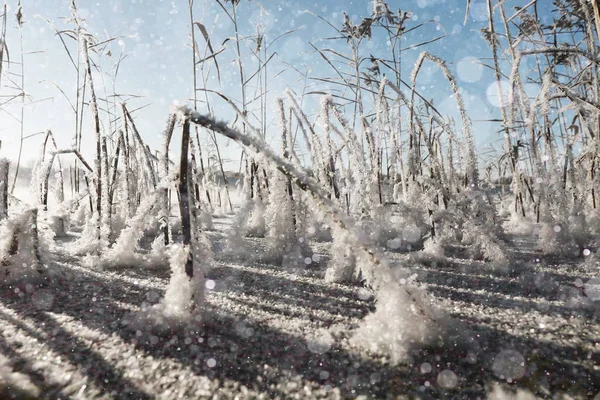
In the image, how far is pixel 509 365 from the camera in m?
0.87

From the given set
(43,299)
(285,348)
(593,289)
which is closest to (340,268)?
(285,348)

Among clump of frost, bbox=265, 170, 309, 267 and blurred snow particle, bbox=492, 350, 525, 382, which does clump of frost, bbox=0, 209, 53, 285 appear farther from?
blurred snow particle, bbox=492, 350, 525, 382

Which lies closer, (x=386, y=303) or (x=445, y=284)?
(x=386, y=303)

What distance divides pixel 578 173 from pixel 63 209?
3.81m

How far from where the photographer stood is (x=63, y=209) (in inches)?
88.6

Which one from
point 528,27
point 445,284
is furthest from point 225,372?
point 528,27

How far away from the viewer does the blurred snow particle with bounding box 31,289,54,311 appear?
1271 mm

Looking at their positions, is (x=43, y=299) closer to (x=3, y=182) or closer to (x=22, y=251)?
(x=22, y=251)

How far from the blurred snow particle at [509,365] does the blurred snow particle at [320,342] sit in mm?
427

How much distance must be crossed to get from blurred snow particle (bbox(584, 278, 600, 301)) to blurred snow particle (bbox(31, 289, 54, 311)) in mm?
2001

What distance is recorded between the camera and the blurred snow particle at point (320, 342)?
98 centimetres

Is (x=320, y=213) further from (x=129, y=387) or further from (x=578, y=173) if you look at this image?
(x=578, y=173)

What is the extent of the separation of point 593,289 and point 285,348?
1.26 metres

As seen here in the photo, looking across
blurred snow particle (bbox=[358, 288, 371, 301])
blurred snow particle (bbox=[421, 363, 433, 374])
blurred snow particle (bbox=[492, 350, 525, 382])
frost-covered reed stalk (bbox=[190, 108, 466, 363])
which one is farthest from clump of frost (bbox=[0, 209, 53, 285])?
blurred snow particle (bbox=[492, 350, 525, 382])
